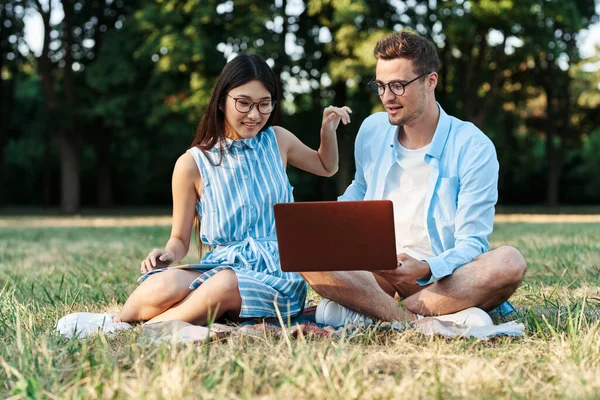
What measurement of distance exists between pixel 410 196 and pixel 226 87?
1.03 m

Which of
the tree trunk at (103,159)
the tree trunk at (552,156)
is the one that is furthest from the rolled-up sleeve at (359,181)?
the tree trunk at (552,156)

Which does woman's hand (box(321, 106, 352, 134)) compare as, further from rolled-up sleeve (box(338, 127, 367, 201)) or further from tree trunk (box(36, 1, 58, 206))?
tree trunk (box(36, 1, 58, 206))

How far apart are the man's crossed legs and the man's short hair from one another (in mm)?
940

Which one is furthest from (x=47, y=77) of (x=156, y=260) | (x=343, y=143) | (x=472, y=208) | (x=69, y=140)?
(x=472, y=208)

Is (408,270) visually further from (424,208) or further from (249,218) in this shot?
(249,218)

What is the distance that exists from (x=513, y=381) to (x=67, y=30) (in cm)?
2064

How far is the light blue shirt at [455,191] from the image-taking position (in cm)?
324

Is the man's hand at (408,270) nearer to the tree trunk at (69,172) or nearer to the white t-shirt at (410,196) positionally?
the white t-shirt at (410,196)

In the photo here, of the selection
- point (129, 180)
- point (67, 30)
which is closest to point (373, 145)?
point (67, 30)

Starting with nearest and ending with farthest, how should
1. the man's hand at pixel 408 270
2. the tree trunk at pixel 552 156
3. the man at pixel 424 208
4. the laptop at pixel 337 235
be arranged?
1. the laptop at pixel 337 235
2. the man's hand at pixel 408 270
3. the man at pixel 424 208
4. the tree trunk at pixel 552 156

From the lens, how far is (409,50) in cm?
342

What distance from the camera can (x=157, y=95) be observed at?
18.3 metres

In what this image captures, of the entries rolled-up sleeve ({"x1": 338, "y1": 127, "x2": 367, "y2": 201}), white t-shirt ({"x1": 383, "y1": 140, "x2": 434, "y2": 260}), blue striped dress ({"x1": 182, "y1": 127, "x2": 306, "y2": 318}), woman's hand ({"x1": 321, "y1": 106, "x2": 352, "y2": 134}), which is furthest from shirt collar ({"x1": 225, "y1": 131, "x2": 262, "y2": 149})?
white t-shirt ({"x1": 383, "y1": 140, "x2": 434, "y2": 260})

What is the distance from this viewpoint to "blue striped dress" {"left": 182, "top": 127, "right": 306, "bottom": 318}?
10.9 ft
